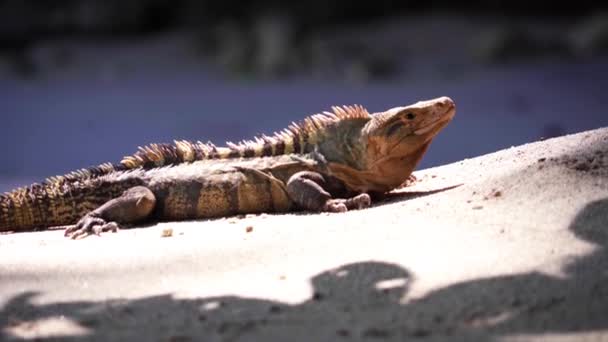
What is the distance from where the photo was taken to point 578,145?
6082mm

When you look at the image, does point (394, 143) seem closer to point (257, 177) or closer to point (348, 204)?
point (348, 204)

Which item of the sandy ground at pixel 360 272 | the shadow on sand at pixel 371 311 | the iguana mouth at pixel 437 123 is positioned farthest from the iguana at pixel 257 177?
the shadow on sand at pixel 371 311

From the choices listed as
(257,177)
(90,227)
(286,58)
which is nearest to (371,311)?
(257,177)

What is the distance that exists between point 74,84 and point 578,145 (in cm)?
1462

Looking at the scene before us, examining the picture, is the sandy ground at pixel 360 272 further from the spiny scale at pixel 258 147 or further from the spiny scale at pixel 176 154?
the spiny scale at pixel 258 147

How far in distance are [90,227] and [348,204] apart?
2085 millimetres

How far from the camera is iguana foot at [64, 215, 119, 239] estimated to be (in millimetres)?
6113

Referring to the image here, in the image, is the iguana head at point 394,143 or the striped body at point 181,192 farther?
the striped body at point 181,192

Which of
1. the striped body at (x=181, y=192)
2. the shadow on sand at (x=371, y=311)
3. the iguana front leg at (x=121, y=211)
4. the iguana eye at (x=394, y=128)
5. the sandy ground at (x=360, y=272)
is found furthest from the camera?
the striped body at (x=181, y=192)

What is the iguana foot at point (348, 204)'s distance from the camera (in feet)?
20.2

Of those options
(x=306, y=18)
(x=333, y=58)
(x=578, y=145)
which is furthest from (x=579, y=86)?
(x=578, y=145)

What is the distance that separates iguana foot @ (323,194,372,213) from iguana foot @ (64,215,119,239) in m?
1.73

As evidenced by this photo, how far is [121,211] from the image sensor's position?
21.2ft

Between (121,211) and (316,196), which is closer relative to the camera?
(316,196)
